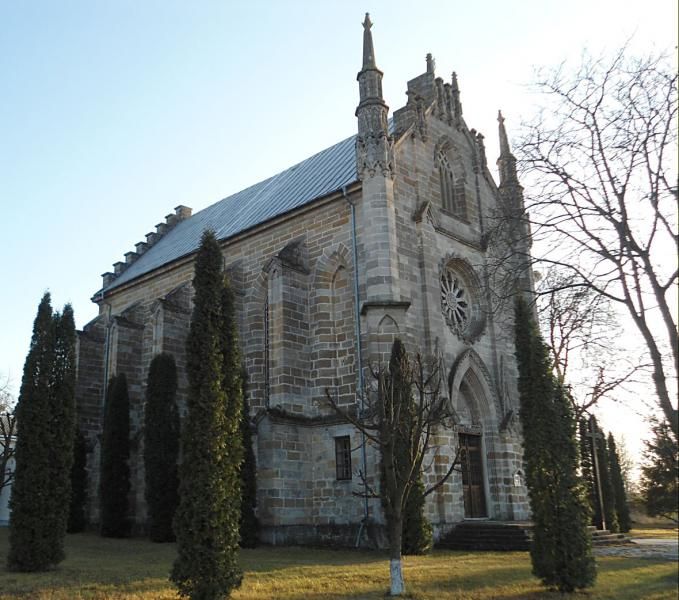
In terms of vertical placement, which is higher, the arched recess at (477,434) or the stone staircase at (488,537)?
the arched recess at (477,434)

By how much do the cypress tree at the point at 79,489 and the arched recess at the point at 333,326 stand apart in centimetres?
1028

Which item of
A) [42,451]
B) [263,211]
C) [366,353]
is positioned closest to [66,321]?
[42,451]

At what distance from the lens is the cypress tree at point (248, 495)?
63.4 ft

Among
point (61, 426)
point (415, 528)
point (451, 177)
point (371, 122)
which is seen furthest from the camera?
point (451, 177)

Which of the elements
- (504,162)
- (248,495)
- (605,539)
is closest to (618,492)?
(605,539)

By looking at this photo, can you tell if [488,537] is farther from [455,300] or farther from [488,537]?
[455,300]

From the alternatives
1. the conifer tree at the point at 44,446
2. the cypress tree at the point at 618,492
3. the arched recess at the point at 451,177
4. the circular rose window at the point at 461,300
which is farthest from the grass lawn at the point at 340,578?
the cypress tree at the point at 618,492

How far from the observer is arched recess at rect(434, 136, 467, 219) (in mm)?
25031

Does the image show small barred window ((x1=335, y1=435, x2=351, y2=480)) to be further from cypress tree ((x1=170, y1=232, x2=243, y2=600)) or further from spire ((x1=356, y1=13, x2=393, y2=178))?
spire ((x1=356, y1=13, x2=393, y2=178))

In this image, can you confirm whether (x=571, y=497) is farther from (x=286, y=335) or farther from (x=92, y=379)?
(x=92, y=379)

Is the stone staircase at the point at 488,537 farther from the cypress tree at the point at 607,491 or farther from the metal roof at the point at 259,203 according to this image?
the metal roof at the point at 259,203

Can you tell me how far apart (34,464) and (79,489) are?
12.1 metres

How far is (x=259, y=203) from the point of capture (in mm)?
29047

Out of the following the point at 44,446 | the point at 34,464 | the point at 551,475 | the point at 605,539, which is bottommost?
the point at 605,539
